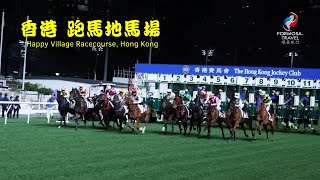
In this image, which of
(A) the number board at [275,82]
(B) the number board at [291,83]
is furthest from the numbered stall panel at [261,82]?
(B) the number board at [291,83]

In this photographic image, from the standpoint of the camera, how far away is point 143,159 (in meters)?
13.7

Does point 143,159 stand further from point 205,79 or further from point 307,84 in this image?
point 205,79

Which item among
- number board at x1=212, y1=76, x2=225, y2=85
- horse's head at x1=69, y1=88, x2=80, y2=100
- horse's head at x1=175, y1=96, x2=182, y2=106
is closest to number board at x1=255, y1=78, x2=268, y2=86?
number board at x1=212, y1=76, x2=225, y2=85

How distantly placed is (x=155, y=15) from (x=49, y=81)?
1255 cm

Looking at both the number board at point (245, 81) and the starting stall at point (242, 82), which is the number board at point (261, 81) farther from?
the number board at point (245, 81)

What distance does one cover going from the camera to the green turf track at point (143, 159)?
11.2 meters

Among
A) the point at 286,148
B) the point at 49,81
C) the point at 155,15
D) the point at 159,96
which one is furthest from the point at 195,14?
the point at 286,148

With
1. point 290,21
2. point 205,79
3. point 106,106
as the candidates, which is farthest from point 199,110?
point 290,21

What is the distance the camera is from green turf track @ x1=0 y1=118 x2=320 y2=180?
11.2 m

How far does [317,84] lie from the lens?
30625 mm
